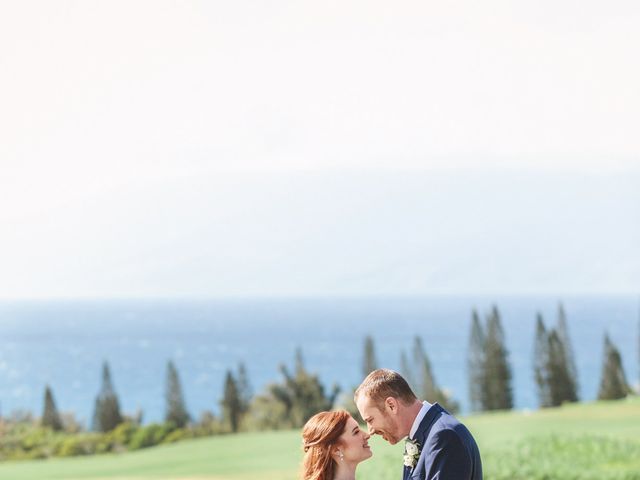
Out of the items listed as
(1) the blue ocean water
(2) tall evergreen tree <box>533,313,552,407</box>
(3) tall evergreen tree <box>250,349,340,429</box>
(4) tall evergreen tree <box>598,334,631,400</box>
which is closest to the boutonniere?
(1) the blue ocean water

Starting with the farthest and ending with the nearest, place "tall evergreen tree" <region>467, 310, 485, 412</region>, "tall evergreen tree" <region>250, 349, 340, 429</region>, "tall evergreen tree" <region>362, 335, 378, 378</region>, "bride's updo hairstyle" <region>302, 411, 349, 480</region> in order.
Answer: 1. "tall evergreen tree" <region>467, 310, 485, 412</region>
2. "tall evergreen tree" <region>362, 335, 378, 378</region>
3. "tall evergreen tree" <region>250, 349, 340, 429</region>
4. "bride's updo hairstyle" <region>302, 411, 349, 480</region>

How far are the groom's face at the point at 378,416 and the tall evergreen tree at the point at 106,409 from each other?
6.22 m

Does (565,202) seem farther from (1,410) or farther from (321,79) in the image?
(1,410)

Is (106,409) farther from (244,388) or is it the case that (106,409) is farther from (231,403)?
(244,388)

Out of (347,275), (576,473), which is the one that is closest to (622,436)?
(576,473)

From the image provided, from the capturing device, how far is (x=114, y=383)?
26.8 ft

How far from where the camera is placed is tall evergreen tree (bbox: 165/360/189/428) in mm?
8242

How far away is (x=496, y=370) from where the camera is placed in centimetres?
873

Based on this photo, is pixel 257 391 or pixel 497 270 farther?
pixel 497 270

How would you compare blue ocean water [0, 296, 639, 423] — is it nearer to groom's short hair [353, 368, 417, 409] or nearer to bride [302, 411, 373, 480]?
bride [302, 411, 373, 480]

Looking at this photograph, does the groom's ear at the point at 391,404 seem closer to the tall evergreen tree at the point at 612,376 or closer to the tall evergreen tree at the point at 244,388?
the tall evergreen tree at the point at 244,388

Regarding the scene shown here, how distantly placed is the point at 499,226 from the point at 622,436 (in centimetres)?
197

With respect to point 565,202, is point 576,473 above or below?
below

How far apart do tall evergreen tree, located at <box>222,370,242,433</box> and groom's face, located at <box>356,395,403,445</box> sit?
6.12 metres
